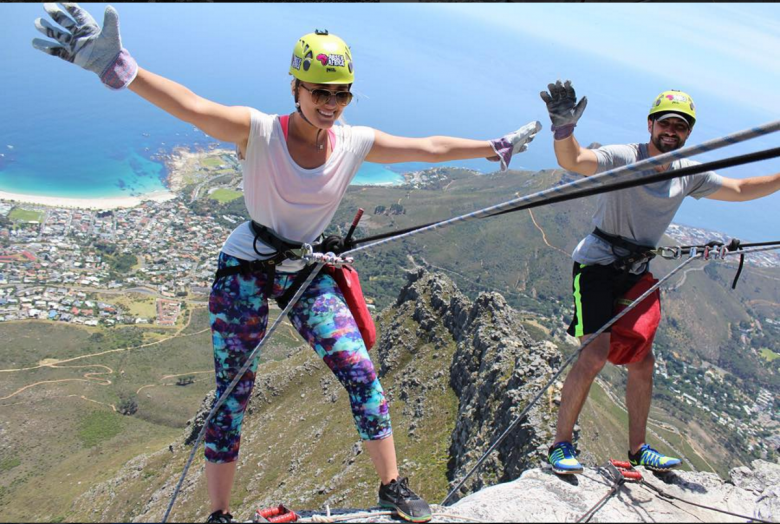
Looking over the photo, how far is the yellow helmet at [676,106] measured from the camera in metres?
6.11

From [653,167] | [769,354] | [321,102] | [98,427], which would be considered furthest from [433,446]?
[769,354]

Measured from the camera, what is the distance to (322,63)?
15.7ft

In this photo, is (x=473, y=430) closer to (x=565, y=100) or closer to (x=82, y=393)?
(x=565, y=100)

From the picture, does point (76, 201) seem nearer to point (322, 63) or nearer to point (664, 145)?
point (322, 63)

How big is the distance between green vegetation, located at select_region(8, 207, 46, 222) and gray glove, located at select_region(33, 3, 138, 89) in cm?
18197

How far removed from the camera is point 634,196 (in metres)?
6.44

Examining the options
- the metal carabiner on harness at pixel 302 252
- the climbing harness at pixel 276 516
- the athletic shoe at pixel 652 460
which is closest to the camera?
the climbing harness at pixel 276 516

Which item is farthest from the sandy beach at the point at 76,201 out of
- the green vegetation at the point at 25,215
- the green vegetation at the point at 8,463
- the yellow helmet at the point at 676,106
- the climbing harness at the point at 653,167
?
the climbing harness at the point at 653,167

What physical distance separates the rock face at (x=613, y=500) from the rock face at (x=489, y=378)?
9.56 m

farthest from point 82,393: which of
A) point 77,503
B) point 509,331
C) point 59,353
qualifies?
point 509,331

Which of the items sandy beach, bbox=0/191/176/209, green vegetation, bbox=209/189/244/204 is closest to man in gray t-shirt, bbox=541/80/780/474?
sandy beach, bbox=0/191/176/209

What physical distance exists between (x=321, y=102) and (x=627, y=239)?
4220 millimetres

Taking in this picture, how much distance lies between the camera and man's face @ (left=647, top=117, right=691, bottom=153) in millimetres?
6199

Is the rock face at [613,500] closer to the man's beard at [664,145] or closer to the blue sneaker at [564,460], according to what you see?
the blue sneaker at [564,460]
